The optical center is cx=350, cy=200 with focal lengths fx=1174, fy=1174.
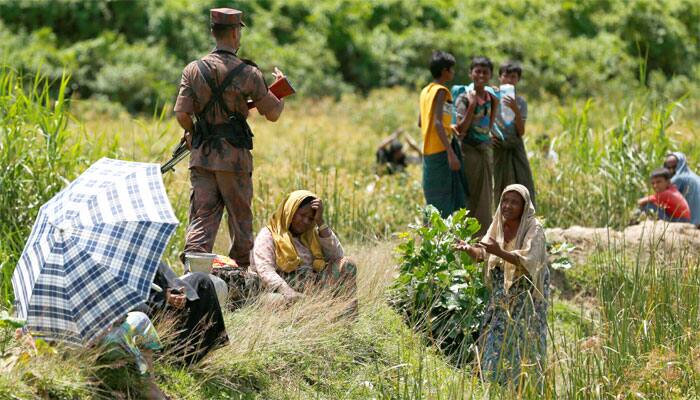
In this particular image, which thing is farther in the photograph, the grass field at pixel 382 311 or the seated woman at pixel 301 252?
the seated woman at pixel 301 252

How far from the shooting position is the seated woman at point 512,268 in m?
6.62

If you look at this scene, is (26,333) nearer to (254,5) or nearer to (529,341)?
(529,341)

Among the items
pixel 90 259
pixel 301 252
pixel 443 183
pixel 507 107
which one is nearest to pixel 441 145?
pixel 443 183

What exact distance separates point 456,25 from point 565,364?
20.8 metres

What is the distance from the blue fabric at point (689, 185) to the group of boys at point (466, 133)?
2.06 metres

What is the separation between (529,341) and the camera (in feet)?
20.0

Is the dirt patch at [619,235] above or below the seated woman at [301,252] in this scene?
below

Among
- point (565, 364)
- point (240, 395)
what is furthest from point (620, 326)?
point (240, 395)

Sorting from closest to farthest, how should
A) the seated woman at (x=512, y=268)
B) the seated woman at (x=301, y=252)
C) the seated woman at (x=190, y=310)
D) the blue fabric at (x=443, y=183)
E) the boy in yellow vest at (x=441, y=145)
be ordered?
1. the seated woman at (x=190, y=310)
2. the seated woman at (x=512, y=268)
3. the seated woman at (x=301, y=252)
4. the boy in yellow vest at (x=441, y=145)
5. the blue fabric at (x=443, y=183)

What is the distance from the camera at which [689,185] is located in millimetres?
10500

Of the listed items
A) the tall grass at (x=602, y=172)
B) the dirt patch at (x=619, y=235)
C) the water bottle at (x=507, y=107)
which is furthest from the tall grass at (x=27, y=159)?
the tall grass at (x=602, y=172)

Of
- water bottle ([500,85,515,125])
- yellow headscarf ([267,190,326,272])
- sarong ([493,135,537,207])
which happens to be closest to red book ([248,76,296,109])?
yellow headscarf ([267,190,326,272])

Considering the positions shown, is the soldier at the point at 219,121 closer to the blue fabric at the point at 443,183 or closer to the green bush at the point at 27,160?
the green bush at the point at 27,160

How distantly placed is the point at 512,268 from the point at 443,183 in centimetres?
190
